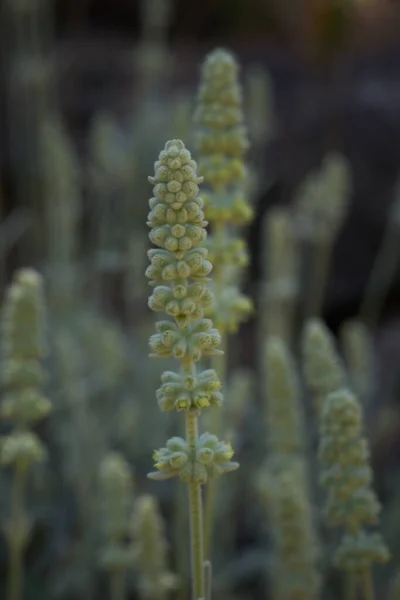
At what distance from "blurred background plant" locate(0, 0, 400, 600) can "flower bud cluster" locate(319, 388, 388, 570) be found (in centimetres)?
19

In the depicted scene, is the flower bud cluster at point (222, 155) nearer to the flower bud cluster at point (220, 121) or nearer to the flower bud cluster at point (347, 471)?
the flower bud cluster at point (220, 121)

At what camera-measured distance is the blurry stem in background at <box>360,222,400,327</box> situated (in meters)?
6.50

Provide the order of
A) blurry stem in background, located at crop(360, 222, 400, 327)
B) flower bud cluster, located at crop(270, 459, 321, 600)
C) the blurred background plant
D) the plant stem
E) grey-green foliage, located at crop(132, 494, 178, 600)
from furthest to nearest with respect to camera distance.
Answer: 1. blurry stem in background, located at crop(360, 222, 400, 327)
2. the blurred background plant
3. the plant stem
4. grey-green foliage, located at crop(132, 494, 178, 600)
5. flower bud cluster, located at crop(270, 459, 321, 600)

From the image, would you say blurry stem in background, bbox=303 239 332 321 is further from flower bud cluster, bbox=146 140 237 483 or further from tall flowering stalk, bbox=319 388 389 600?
flower bud cluster, bbox=146 140 237 483

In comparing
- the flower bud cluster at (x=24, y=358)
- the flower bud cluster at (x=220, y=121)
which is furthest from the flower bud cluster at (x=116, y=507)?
the flower bud cluster at (x=220, y=121)

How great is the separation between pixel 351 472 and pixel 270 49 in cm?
727

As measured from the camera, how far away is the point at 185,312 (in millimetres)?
1654

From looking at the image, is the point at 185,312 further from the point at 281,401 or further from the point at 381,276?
the point at 381,276

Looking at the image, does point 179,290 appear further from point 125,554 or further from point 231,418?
point 231,418

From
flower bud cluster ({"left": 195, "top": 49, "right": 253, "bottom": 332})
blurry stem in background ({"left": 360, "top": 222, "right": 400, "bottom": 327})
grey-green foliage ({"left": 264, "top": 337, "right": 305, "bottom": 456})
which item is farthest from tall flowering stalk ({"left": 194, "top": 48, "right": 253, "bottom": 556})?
blurry stem in background ({"left": 360, "top": 222, "right": 400, "bottom": 327})

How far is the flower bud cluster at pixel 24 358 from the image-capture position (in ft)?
7.96

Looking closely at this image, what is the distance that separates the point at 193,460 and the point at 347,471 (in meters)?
0.43

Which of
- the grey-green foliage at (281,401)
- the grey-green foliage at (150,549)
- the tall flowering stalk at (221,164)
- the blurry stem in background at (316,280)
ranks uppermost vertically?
the blurry stem in background at (316,280)

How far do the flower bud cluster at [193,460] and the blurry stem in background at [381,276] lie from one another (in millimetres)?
4632
